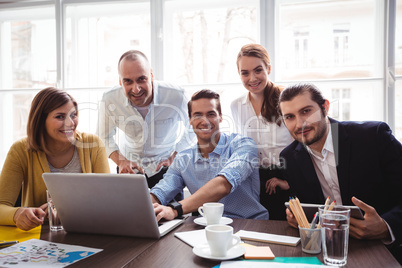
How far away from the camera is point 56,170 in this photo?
6.20 ft

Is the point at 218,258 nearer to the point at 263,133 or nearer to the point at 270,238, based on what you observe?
the point at 270,238

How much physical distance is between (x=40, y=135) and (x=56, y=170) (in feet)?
0.70

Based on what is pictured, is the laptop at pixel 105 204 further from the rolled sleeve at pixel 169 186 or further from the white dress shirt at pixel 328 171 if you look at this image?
the white dress shirt at pixel 328 171

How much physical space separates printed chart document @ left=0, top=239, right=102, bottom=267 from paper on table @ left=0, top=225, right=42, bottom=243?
90 millimetres

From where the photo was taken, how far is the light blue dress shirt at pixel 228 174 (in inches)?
69.2

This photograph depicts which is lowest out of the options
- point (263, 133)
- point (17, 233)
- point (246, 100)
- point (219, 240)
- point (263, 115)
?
point (17, 233)

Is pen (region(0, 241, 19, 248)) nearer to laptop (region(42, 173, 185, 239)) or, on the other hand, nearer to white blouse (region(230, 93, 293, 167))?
laptop (region(42, 173, 185, 239))

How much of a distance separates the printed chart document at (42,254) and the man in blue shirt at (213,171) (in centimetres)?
57

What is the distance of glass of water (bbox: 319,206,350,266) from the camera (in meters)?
0.94

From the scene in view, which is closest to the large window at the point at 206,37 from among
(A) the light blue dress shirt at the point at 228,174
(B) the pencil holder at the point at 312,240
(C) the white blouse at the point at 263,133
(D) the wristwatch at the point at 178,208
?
(C) the white blouse at the point at 263,133

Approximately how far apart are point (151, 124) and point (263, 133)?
826 millimetres

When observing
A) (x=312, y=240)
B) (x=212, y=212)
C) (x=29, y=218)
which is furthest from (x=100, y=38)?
(x=312, y=240)

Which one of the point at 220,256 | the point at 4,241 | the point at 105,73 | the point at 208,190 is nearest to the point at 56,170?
the point at 4,241

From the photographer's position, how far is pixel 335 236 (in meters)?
0.96
